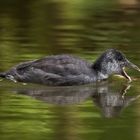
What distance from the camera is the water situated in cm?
1009

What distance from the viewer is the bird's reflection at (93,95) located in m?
11.5

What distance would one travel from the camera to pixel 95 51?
14766 millimetres

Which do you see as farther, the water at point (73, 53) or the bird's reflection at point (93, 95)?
the bird's reflection at point (93, 95)

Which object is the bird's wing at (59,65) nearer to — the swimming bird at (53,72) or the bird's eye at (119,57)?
the swimming bird at (53,72)

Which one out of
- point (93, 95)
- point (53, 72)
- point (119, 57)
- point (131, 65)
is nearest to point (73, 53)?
point (119, 57)

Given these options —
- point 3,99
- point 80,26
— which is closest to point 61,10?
point 80,26

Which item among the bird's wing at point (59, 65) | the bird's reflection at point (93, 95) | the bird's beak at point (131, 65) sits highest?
the bird's wing at point (59, 65)

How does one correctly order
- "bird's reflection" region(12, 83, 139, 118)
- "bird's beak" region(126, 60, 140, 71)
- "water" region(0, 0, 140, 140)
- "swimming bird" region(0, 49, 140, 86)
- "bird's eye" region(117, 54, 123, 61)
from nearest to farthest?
"water" region(0, 0, 140, 140) < "bird's reflection" region(12, 83, 139, 118) < "swimming bird" region(0, 49, 140, 86) < "bird's beak" region(126, 60, 140, 71) < "bird's eye" region(117, 54, 123, 61)

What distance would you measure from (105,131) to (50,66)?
121 inches

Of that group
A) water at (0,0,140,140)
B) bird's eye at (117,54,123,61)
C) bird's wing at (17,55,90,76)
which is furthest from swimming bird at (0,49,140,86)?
bird's eye at (117,54,123,61)

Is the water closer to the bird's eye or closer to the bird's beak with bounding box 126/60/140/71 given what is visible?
the bird's beak with bounding box 126/60/140/71

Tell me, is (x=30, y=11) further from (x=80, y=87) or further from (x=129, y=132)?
(x=129, y=132)

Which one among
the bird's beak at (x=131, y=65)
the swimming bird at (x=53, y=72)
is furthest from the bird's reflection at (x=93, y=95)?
the bird's beak at (x=131, y=65)

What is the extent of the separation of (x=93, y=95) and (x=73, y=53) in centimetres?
253
